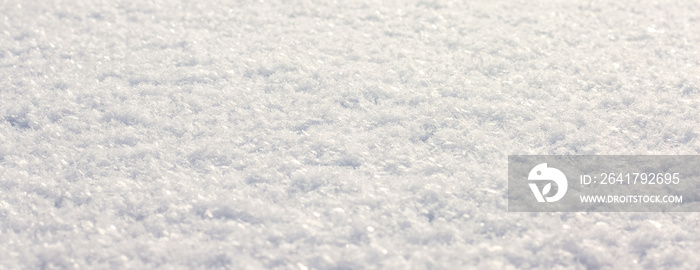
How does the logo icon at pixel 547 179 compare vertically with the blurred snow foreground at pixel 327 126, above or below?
below

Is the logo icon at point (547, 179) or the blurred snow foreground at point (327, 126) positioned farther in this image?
the logo icon at point (547, 179)

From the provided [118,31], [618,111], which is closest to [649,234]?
[618,111]

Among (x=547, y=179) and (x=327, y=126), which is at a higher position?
(x=327, y=126)

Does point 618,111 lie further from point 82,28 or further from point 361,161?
A: point 82,28

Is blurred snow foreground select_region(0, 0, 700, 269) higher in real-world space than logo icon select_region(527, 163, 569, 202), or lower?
higher

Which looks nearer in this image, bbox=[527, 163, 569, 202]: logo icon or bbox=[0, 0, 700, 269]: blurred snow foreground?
bbox=[0, 0, 700, 269]: blurred snow foreground
